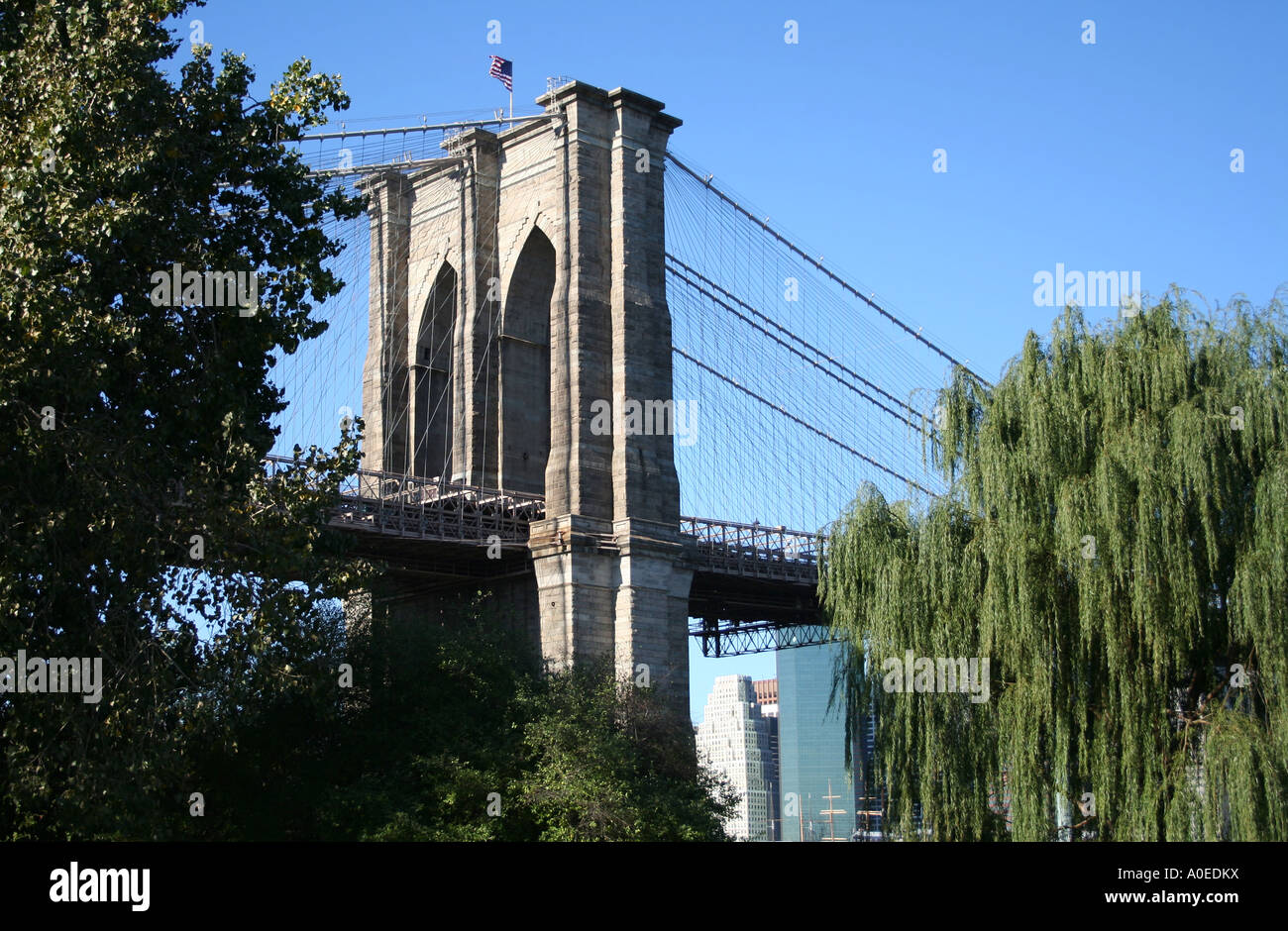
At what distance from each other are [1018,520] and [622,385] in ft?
64.4

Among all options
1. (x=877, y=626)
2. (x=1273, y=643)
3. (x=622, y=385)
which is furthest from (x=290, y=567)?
(x=622, y=385)

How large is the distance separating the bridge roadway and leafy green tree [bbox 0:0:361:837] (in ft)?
35.5

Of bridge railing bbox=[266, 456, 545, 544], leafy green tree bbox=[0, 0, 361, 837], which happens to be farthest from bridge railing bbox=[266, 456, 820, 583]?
leafy green tree bbox=[0, 0, 361, 837]

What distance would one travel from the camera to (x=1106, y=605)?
20359mm

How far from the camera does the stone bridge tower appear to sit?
39000 millimetres

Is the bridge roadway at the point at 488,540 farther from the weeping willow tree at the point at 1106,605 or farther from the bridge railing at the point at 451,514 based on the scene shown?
the weeping willow tree at the point at 1106,605

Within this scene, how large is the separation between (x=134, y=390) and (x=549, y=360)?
2683cm

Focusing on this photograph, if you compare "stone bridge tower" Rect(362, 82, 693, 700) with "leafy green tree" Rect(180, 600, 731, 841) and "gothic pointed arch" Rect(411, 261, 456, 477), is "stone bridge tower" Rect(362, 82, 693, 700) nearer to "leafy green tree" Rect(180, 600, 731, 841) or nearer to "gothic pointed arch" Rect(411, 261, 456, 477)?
"gothic pointed arch" Rect(411, 261, 456, 477)

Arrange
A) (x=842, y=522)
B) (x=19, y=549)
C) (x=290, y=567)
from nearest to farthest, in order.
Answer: (x=19, y=549)
(x=290, y=567)
(x=842, y=522)

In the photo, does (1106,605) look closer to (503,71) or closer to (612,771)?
(612,771)

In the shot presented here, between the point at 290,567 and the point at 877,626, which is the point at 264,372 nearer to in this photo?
the point at 290,567

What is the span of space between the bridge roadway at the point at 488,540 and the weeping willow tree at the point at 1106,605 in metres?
16.3

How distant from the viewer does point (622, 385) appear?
40188mm
